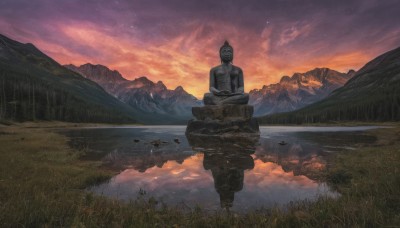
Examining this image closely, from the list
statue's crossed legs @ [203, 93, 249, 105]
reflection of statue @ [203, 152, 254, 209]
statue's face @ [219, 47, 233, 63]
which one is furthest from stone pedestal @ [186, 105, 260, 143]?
reflection of statue @ [203, 152, 254, 209]

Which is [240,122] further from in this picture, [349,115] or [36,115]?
[349,115]

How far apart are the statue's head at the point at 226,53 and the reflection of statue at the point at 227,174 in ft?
81.9

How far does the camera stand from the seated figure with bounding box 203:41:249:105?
111 ft

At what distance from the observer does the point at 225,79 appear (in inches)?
1401

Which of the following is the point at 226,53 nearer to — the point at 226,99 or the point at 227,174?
the point at 226,99

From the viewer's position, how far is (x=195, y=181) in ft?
29.7

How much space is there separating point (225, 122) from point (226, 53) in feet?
40.2

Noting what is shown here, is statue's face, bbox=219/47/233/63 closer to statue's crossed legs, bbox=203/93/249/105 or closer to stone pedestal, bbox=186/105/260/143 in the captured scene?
statue's crossed legs, bbox=203/93/249/105

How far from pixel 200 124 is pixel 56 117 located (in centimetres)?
12582

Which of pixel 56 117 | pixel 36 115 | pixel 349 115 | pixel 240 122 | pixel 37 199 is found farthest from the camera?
pixel 349 115

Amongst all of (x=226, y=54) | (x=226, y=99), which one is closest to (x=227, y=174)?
(x=226, y=99)

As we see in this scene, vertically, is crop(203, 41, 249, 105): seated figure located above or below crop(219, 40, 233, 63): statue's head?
below

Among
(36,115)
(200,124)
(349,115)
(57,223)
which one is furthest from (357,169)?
(349,115)

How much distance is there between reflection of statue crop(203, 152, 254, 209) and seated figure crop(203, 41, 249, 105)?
67.5 feet
